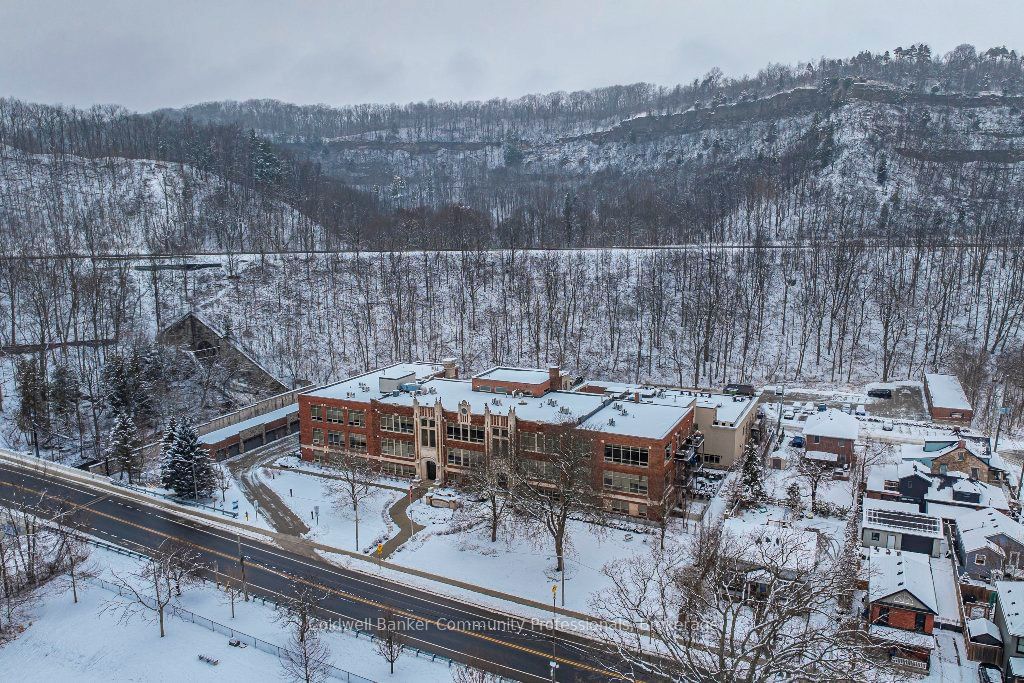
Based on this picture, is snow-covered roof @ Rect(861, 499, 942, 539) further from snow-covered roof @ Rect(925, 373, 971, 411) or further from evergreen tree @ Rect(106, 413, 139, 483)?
evergreen tree @ Rect(106, 413, 139, 483)

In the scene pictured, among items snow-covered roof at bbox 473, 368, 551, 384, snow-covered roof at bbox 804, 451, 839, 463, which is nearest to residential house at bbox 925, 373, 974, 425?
snow-covered roof at bbox 804, 451, 839, 463

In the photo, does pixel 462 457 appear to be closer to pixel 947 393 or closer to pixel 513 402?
pixel 513 402

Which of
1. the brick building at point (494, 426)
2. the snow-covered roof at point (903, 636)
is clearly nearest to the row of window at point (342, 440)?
the brick building at point (494, 426)

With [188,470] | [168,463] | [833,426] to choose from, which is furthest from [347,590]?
[833,426]

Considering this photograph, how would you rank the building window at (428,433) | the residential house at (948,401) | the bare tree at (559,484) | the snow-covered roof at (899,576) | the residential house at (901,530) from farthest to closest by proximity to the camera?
the residential house at (948,401), the building window at (428,433), the residential house at (901,530), the bare tree at (559,484), the snow-covered roof at (899,576)

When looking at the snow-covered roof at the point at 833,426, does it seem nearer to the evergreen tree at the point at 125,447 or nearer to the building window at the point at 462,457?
the building window at the point at 462,457

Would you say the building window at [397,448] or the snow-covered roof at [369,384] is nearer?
the building window at [397,448]

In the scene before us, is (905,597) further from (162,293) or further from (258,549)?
(162,293)
